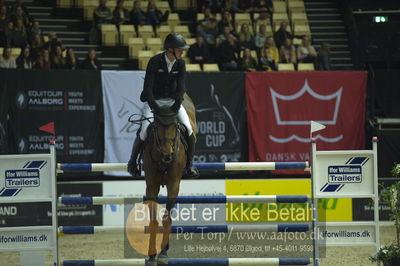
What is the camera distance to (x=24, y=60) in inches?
555

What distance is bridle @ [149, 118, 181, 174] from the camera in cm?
750

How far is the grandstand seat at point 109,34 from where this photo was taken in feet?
52.3

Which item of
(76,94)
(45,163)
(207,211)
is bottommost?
(207,211)

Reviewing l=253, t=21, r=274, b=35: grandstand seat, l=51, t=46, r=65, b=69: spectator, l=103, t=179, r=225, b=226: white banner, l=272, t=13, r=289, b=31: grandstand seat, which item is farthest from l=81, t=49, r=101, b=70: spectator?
l=272, t=13, r=289, b=31: grandstand seat

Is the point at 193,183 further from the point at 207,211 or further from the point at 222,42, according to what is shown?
the point at 222,42

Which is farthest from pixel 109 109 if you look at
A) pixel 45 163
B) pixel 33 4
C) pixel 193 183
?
pixel 45 163

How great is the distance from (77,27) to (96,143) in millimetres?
3619

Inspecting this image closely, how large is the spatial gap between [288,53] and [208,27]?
1.81m

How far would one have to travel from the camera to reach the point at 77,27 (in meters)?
16.5

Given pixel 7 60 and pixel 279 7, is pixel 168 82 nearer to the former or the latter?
pixel 7 60

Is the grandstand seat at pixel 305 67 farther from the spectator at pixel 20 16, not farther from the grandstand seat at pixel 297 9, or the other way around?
the spectator at pixel 20 16

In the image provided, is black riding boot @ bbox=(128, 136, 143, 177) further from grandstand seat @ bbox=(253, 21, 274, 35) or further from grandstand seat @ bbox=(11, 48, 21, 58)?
grandstand seat @ bbox=(253, 21, 274, 35)

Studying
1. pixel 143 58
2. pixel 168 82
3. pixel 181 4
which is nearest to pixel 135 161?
pixel 168 82

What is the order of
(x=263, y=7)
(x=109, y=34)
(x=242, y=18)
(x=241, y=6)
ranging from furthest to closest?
(x=241, y=6), (x=263, y=7), (x=242, y=18), (x=109, y=34)
